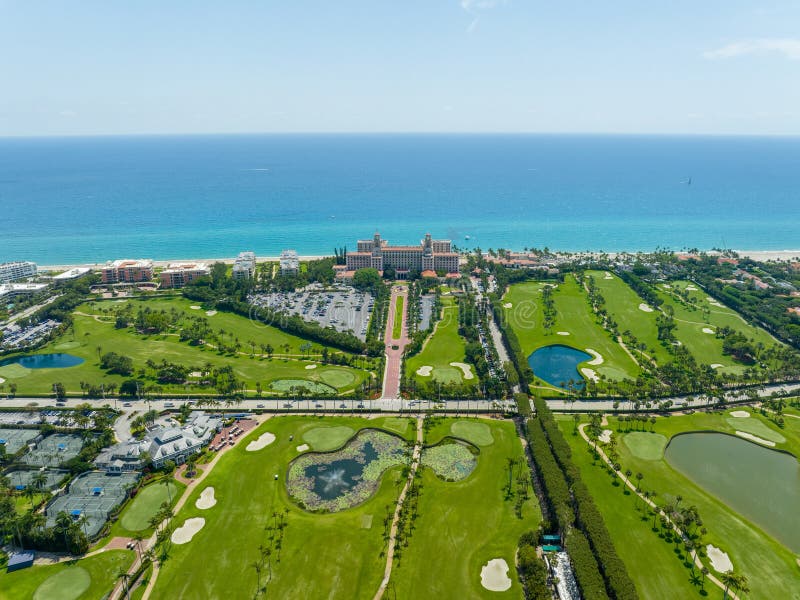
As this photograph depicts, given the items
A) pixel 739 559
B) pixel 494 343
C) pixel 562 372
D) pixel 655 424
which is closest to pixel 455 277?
pixel 494 343

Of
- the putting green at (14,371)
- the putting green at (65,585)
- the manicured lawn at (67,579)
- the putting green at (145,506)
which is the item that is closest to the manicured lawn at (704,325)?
the putting green at (145,506)

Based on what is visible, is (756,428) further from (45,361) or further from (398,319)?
(45,361)

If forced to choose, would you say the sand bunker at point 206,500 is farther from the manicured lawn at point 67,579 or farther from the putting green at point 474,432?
the putting green at point 474,432

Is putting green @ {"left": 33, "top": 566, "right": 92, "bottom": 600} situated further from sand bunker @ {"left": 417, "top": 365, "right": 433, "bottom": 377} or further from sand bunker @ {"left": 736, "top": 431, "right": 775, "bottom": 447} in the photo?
sand bunker @ {"left": 736, "top": 431, "right": 775, "bottom": 447}

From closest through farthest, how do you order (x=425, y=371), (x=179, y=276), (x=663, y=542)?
1. (x=663, y=542)
2. (x=425, y=371)
3. (x=179, y=276)

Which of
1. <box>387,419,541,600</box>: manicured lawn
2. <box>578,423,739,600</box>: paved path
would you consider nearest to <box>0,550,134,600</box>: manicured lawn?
<box>387,419,541,600</box>: manicured lawn

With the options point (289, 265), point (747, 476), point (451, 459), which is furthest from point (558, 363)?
point (289, 265)
